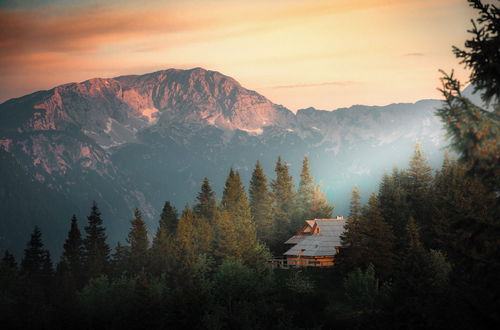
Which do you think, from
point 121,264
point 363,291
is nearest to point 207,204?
point 121,264

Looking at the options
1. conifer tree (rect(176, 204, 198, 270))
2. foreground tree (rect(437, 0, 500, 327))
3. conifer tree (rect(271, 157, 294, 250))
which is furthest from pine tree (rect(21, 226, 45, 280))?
foreground tree (rect(437, 0, 500, 327))

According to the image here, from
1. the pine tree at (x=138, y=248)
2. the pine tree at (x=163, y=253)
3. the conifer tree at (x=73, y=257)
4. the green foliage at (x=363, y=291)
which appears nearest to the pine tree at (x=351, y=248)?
the green foliage at (x=363, y=291)

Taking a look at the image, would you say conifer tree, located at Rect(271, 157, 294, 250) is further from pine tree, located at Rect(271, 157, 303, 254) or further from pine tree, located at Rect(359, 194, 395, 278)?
pine tree, located at Rect(359, 194, 395, 278)

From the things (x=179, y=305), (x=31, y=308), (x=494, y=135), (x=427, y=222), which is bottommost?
(x=31, y=308)

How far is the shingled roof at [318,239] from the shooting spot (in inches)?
3703

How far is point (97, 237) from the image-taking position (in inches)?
4594

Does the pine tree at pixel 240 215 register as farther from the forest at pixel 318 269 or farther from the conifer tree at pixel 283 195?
the conifer tree at pixel 283 195

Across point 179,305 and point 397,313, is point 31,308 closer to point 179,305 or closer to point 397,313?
point 179,305

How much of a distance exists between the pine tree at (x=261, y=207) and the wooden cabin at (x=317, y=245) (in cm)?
920

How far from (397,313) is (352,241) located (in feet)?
149

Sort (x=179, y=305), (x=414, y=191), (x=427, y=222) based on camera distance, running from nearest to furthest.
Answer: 1. (x=179, y=305)
2. (x=427, y=222)
3. (x=414, y=191)

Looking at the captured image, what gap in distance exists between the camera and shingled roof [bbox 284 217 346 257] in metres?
94.1

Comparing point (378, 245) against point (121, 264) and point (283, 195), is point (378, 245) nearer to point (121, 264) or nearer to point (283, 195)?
point (283, 195)

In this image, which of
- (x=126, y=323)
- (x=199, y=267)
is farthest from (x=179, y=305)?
(x=199, y=267)
